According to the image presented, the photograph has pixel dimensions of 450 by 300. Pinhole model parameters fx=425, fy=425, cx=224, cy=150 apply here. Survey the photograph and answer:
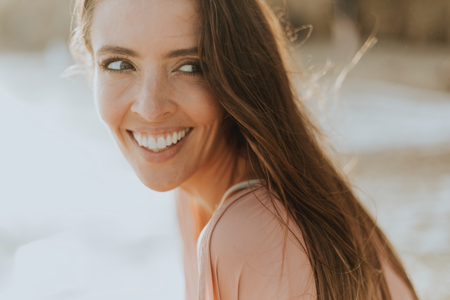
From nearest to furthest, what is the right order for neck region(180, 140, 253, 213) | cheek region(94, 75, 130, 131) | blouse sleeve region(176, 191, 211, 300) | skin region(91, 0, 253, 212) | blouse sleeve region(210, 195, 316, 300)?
1. blouse sleeve region(210, 195, 316, 300)
2. skin region(91, 0, 253, 212)
3. cheek region(94, 75, 130, 131)
4. neck region(180, 140, 253, 213)
5. blouse sleeve region(176, 191, 211, 300)

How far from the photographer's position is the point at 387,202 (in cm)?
478

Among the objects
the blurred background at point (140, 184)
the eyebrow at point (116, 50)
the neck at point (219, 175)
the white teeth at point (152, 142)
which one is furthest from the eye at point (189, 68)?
the blurred background at point (140, 184)

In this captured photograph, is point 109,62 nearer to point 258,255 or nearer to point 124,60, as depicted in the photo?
point 124,60

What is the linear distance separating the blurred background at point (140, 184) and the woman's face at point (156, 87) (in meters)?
0.55

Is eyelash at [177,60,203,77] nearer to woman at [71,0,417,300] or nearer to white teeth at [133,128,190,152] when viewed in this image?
woman at [71,0,417,300]

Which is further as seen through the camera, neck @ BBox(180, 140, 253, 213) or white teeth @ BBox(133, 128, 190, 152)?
neck @ BBox(180, 140, 253, 213)

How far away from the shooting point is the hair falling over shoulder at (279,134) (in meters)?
1.26

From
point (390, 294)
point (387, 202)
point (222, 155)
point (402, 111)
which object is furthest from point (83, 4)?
point (402, 111)

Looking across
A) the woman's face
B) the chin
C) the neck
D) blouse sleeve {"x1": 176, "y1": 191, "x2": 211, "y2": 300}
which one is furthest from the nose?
blouse sleeve {"x1": 176, "y1": 191, "x2": 211, "y2": 300}

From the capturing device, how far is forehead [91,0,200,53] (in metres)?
1.24

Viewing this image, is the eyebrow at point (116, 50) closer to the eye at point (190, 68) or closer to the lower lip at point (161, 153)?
the eye at point (190, 68)

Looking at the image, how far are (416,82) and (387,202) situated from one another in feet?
24.4

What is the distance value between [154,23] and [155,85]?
178 mm

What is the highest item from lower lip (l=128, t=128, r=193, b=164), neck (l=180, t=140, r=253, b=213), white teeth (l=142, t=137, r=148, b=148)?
white teeth (l=142, t=137, r=148, b=148)
